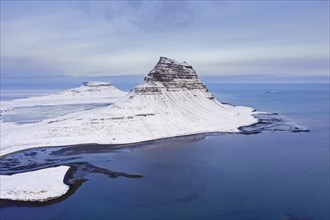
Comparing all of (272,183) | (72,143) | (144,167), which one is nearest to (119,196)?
(144,167)

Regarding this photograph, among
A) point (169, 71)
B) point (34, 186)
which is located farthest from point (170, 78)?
point (34, 186)

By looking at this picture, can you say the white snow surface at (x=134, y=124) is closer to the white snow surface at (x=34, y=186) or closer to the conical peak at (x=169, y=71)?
the conical peak at (x=169, y=71)

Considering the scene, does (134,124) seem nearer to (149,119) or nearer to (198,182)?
(149,119)

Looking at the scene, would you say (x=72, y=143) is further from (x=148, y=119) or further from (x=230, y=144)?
(x=230, y=144)

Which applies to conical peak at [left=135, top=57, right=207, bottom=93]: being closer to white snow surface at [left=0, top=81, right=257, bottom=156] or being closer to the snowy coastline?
the snowy coastline

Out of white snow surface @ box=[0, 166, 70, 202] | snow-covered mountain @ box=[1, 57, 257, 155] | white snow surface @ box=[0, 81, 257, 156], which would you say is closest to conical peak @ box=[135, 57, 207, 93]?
snow-covered mountain @ box=[1, 57, 257, 155]

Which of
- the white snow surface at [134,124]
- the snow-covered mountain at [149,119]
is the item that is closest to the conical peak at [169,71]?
the snow-covered mountain at [149,119]
